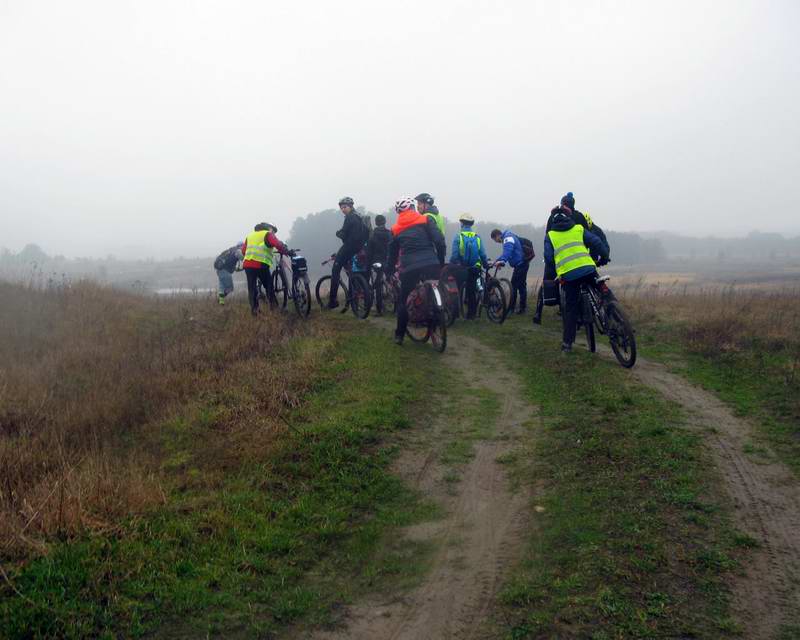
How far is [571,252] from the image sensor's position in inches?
359

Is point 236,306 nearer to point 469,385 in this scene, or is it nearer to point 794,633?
point 469,385

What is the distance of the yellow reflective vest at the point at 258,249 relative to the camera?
41.9ft

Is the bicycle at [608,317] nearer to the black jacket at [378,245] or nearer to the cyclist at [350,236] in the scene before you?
the black jacket at [378,245]

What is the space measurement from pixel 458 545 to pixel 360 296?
9571 mm

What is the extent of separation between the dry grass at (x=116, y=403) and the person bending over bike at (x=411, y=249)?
1.83m

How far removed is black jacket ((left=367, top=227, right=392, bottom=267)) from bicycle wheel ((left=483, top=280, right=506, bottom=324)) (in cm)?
226

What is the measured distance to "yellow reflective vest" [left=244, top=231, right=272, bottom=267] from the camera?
41.9 feet

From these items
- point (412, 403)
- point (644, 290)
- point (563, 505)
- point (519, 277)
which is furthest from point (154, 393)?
point (644, 290)

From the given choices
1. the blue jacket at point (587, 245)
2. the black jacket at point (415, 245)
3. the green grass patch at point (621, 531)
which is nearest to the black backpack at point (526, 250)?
the black jacket at point (415, 245)

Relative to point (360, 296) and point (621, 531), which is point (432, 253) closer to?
point (360, 296)

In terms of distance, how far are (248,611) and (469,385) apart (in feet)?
17.8

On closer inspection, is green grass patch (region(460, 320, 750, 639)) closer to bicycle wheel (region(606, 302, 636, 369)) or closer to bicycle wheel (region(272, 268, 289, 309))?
bicycle wheel (region(606, 302, 636, 369))

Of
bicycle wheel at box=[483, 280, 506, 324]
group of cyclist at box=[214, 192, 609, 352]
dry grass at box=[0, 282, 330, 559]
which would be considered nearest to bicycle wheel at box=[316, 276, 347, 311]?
group of cyclist at box=[214, 192, 609, 352]

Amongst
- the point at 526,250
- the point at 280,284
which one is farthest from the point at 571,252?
the point at 280,284
